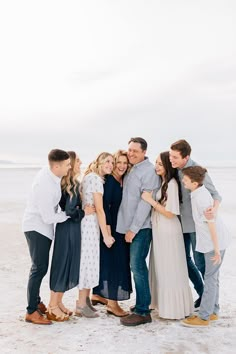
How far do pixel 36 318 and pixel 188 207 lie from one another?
203 centimetres

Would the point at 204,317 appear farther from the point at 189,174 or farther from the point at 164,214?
the point at 189,174

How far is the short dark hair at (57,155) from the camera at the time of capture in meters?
4.96

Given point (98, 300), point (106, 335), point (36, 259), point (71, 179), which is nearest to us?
point (106, 335)

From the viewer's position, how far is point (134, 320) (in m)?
Result: 5.03

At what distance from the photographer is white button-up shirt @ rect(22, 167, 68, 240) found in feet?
16.1

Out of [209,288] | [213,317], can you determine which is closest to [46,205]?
[209,288]

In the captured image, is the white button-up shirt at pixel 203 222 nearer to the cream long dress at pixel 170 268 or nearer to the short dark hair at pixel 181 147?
the cream long dress at pixel 170 268

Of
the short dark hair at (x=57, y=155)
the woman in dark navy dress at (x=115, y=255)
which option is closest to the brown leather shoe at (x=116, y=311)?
the woman in dark navy dress at (x=115, y=255)

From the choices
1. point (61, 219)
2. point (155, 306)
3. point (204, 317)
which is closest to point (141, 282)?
point (155, 306)

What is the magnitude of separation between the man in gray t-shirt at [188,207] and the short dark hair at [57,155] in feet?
3.71

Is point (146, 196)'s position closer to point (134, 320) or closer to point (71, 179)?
point (71, 179)

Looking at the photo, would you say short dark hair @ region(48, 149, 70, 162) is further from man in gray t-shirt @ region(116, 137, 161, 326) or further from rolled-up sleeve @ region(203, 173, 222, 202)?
rolled-up sleeve @ region(203, 173, 222, 202)

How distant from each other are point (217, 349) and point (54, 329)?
1642 mm

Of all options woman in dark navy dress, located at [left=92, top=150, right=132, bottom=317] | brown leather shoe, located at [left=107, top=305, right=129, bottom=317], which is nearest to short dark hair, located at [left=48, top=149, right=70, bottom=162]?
woman in dark navy dress, located at [left=92, top=150, right=132, bottom=317]
